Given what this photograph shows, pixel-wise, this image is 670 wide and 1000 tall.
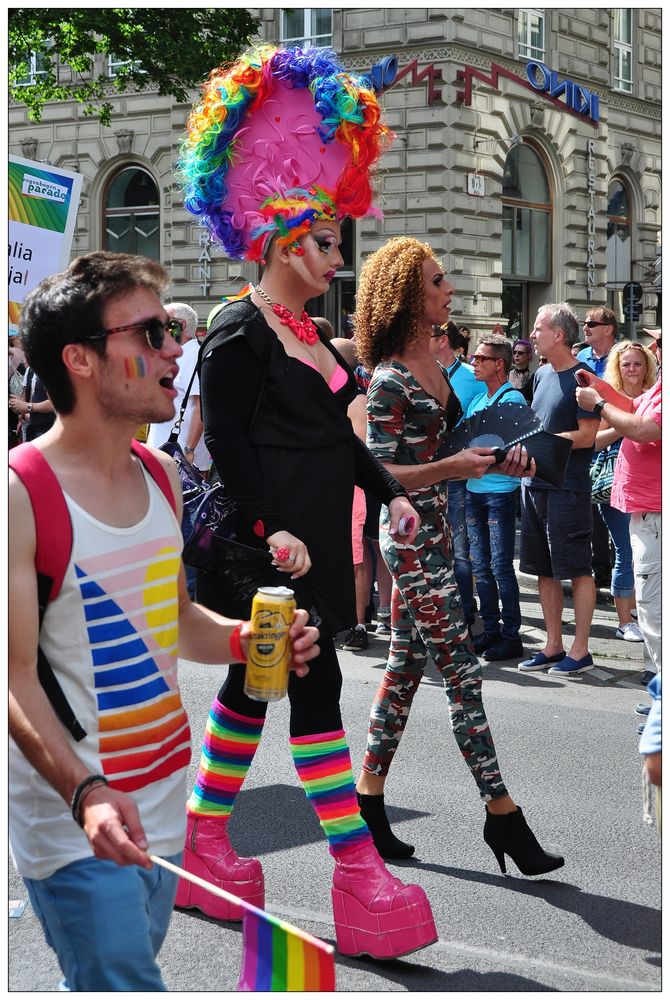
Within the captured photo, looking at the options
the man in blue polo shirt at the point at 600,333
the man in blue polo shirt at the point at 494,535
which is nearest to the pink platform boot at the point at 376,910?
the man in blue polo shirt at the point at 494,535

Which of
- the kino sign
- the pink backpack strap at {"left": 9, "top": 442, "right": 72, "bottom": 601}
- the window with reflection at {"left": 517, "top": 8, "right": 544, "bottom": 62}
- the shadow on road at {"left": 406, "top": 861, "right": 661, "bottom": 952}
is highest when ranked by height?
the window with reflection at {"left": 517, "top": 8, "right": 544, "bottom": 62}

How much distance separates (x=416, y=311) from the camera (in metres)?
4.51

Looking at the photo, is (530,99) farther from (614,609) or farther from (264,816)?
(264,816)

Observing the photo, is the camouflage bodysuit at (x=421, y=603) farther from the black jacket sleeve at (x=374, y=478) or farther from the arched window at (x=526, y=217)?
the arched window at (x=526, y=217)

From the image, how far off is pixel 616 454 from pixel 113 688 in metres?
6.52

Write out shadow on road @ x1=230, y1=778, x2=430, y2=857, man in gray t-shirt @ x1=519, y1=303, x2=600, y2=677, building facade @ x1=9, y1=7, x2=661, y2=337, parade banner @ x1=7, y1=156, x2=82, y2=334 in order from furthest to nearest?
1. building facade @ x1=9, y1=7, x2=661, y2=337
2. man in gray t-shirt @ x1=519, y1=303, x2=600, y2=677
3. parade banner @ x1=7, y1=156, x2=82, y2=334
4. shadow on road @ x1=230, y1=778, x2=430, y2=857

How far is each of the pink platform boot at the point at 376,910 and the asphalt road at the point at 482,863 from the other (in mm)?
75

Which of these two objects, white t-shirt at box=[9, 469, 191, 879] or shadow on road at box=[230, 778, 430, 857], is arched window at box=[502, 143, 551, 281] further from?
white t-shirt at box=[9, 469, 191, 879]

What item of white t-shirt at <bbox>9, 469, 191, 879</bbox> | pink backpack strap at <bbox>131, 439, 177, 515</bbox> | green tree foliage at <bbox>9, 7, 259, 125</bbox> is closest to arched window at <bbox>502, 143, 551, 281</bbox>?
green tree foliage at <bbox>9, 7, 259, 125</bbox>

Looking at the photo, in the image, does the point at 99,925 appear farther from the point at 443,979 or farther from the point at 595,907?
the point at 595,907

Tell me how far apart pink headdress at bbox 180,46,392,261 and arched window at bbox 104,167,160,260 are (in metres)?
22.9

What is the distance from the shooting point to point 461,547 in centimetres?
849

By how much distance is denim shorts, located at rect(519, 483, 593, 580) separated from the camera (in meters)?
7.56

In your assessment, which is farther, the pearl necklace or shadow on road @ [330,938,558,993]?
the pearl necklace
